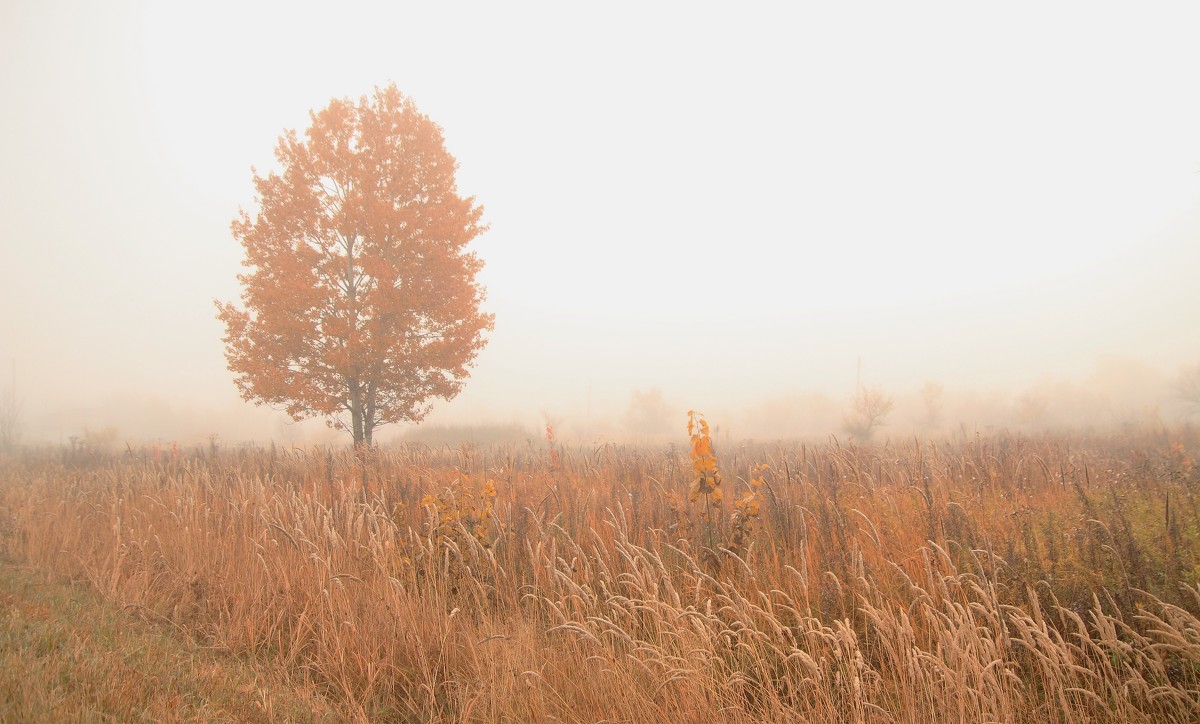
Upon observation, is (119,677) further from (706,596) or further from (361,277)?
(361,277)

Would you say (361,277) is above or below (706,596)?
above

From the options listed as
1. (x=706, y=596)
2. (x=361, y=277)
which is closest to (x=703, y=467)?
(x=706, y=596)

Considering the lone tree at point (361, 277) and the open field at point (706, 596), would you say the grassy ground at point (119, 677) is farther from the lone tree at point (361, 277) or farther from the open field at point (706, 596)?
the lone tree at point (361, 277)

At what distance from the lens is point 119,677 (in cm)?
291

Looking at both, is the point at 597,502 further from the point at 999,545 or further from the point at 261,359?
the point at 261,359

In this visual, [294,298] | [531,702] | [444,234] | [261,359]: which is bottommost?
[531,702]

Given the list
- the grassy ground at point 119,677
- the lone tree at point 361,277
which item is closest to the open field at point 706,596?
the grassy ground at point 119,677

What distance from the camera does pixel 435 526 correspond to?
504cm

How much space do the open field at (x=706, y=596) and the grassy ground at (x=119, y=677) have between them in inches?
8.2

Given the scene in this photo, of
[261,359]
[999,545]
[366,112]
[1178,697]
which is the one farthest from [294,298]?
[1178,697]

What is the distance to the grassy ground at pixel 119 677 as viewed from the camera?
252 centimetres

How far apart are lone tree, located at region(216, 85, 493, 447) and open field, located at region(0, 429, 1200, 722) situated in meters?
7.03

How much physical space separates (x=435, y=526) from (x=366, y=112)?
13809mm

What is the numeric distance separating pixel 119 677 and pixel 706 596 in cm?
347
